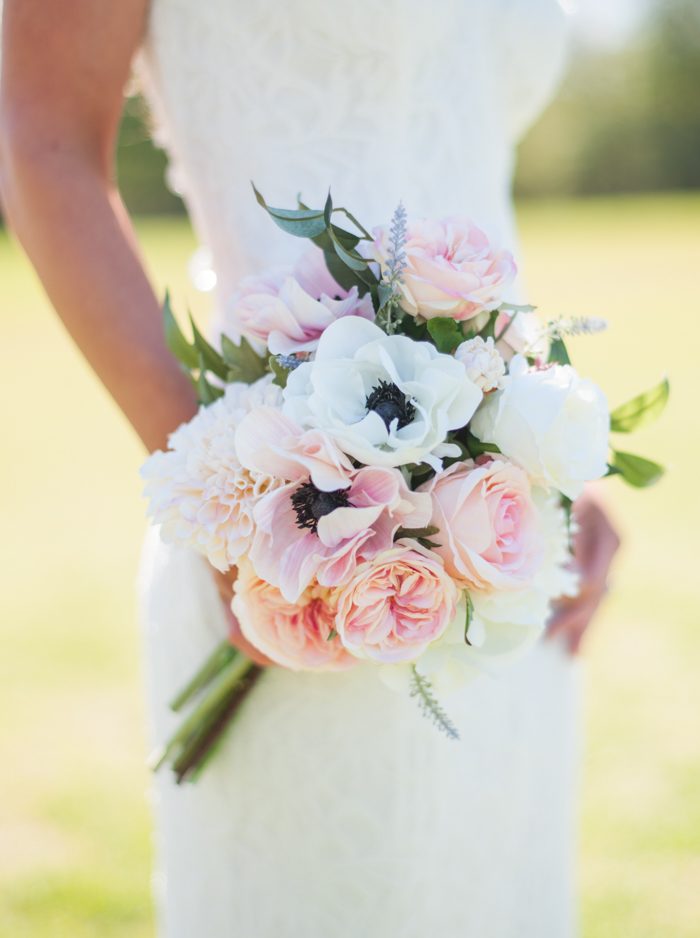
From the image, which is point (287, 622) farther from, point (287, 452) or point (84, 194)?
point (84, 194)

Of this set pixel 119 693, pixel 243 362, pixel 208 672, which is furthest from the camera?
pixel 119 693

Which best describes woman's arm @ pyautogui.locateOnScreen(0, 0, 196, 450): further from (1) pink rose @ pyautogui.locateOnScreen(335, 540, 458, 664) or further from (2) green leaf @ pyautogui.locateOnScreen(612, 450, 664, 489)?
(2) green leaf @ pyautogui.locateOnScreen(612, 450, 664, 489)

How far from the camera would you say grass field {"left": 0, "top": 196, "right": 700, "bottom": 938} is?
3.05m

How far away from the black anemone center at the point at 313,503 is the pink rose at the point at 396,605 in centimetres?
7

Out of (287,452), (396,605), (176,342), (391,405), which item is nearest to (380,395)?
(391,405)

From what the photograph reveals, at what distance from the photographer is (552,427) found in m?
1.13

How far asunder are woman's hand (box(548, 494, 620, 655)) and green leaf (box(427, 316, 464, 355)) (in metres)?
0.60

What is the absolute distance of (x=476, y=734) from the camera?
61.7 inches

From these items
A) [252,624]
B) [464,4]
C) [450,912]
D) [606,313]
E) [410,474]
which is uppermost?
[464,4]

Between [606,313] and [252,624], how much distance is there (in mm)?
12495

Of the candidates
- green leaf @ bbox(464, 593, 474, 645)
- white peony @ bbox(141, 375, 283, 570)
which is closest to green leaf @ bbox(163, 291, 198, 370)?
white peony @ bbox(141, 375, 283, 570)

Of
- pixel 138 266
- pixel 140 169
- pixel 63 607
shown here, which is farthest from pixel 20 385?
pixel 140 169

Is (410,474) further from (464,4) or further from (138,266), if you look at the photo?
(464,4)

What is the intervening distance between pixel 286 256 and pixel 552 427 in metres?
0.54
